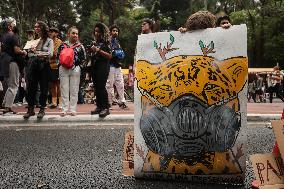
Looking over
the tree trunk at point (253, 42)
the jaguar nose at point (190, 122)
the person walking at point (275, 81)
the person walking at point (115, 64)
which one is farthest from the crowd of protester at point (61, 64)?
the tree trunk at point (253, 42)

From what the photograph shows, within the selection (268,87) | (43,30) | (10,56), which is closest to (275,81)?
(268,87)

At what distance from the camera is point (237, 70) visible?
3.45 metres

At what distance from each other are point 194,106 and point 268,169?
2.22 feet

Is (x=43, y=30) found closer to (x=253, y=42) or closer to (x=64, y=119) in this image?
(x=64, y=119)

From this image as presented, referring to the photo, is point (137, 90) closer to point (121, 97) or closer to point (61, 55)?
point (61, 55)

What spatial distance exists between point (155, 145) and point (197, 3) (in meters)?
43.3

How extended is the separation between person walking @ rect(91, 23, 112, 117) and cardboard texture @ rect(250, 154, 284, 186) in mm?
5303

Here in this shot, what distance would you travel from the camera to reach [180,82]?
11.5 feet

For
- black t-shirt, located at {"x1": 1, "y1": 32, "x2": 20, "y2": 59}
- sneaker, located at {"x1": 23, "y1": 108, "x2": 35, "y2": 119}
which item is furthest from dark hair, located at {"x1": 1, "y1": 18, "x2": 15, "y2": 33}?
sneaker, located at {"x1": 23, "y1": 108, "x2": 35, "y2": 119}

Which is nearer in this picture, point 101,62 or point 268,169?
point 268,169

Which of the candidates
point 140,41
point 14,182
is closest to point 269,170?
point 140,41

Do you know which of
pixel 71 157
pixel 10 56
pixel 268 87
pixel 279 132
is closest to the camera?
pixel 279 132

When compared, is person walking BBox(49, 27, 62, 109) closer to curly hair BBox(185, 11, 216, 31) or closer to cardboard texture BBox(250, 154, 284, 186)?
curly hair BBox(185, 11, 216, 31)

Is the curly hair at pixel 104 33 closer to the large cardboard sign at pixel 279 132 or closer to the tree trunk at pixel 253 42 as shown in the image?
the large cardboard sign at pixel 279 132
